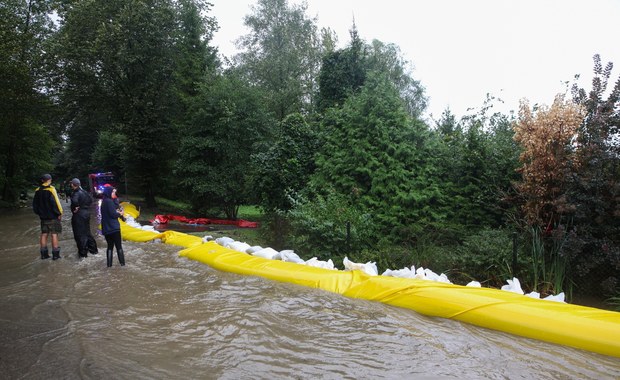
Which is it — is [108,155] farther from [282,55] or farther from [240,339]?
[240,339]

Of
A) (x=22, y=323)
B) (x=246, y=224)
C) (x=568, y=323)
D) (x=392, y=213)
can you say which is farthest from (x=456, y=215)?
(x=246, y=224)

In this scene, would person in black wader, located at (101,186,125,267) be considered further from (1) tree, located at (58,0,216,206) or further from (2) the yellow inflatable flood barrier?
(1) tree, located at (58,0,216,206)

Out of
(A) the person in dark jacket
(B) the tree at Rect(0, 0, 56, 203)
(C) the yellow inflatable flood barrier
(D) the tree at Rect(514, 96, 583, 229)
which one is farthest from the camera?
(B) the tree at Rect(0, 0, 56, 203)

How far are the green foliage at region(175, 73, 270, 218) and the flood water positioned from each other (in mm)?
12707

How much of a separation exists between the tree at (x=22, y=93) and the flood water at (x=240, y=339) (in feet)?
63.7

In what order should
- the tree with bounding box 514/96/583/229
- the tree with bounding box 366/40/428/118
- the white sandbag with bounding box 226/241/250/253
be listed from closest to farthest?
1. the tree with bounding box 514/96/583/229
2. the white sandbag with bounding box 226/241/250/253
3. the tree with bounding box 366/40/428/118

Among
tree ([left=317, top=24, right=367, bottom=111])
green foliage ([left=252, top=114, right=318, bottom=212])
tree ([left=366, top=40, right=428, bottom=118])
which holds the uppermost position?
tree ([left=366, top=40, right=428, bottom=118])

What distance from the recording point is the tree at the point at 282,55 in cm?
2730

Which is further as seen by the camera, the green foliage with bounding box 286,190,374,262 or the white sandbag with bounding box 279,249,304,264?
the green foliage with bounding box 286,190,374,262

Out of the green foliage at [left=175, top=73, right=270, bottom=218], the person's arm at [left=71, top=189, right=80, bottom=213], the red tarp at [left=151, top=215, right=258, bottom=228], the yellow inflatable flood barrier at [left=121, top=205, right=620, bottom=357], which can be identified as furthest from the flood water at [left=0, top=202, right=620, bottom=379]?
the green foliage at [left=175, top=73, right=270, bottom=218]

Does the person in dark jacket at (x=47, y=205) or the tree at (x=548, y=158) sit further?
the person in dark jacket at (x=47, y=205)

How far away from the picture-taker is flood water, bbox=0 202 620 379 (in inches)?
134

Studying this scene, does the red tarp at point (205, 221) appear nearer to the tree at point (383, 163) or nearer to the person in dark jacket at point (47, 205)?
the tree at point (383, 163)

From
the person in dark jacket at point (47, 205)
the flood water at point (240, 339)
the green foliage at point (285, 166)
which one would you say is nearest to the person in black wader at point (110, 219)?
the person in dark jacket at point (47, 205)
